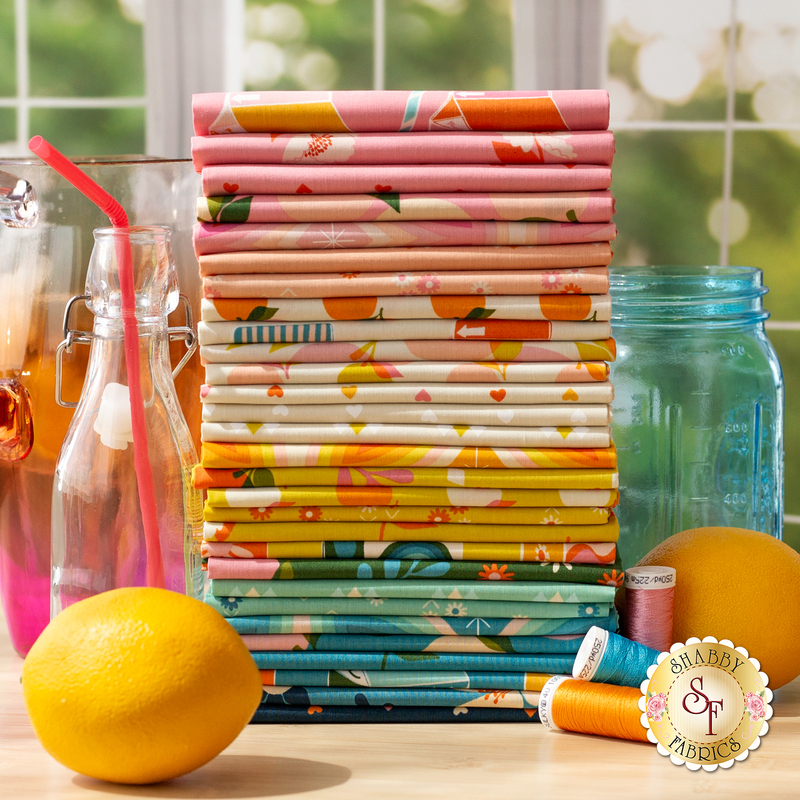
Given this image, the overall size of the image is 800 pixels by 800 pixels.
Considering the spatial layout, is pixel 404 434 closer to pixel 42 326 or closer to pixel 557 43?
pixel 42 326

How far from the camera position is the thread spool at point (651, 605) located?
61 cm

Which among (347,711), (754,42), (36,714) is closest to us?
(36,714)

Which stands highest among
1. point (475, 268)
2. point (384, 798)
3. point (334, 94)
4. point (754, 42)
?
point (754, 42)

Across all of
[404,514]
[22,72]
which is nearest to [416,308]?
[404,514]

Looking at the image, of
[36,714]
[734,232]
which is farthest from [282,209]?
[734,232]

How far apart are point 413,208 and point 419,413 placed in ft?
0.40

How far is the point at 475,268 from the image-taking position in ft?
1.91

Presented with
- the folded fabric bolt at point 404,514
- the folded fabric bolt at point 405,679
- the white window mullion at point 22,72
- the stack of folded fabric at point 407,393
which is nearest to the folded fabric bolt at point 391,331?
the stack of folded fabric at point 407,393

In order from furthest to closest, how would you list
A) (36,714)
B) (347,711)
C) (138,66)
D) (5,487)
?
1. (138,66)
2. (5,487)
3. (347,711)
4. (36,714)

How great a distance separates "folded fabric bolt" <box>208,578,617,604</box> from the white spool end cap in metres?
0.11

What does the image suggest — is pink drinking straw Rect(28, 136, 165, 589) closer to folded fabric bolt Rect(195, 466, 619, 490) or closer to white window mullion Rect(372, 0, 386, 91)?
folded fabric bolt Rect(195, 466, 619, 490)

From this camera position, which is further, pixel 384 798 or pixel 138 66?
pixel 138 66

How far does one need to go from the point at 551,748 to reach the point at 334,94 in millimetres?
408

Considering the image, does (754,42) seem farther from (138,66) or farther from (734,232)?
(138,66)
